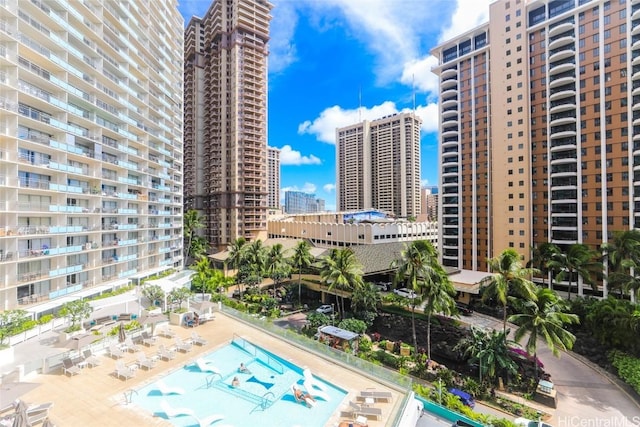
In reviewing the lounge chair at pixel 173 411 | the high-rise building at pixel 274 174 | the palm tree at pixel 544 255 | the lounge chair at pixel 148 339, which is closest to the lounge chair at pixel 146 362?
the lounge chair at pixel 148 339

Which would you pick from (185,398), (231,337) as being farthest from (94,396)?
(231,337)

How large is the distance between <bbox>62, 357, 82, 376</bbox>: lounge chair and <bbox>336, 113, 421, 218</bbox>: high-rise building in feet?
375

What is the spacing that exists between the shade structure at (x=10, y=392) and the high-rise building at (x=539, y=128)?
57.8 meters

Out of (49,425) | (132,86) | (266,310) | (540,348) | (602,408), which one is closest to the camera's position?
(49,425)

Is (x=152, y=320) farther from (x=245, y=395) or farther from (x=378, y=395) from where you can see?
(x=378, y=395)

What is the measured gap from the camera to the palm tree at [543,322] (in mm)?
22781

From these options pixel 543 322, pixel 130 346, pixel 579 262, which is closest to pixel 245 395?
pixel 130 346

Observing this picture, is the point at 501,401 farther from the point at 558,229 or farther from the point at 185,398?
the point at 558,229

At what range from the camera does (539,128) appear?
4944cm

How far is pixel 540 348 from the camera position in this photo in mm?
32094

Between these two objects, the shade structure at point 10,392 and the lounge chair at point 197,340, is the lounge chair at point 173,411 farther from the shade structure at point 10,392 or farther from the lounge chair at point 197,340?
the lounge chair at point 197,340

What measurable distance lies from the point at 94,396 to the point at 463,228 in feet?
184

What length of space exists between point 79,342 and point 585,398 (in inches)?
1456

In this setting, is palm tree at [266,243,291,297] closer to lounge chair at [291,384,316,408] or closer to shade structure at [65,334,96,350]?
shade structure at [65,334,96,350]
